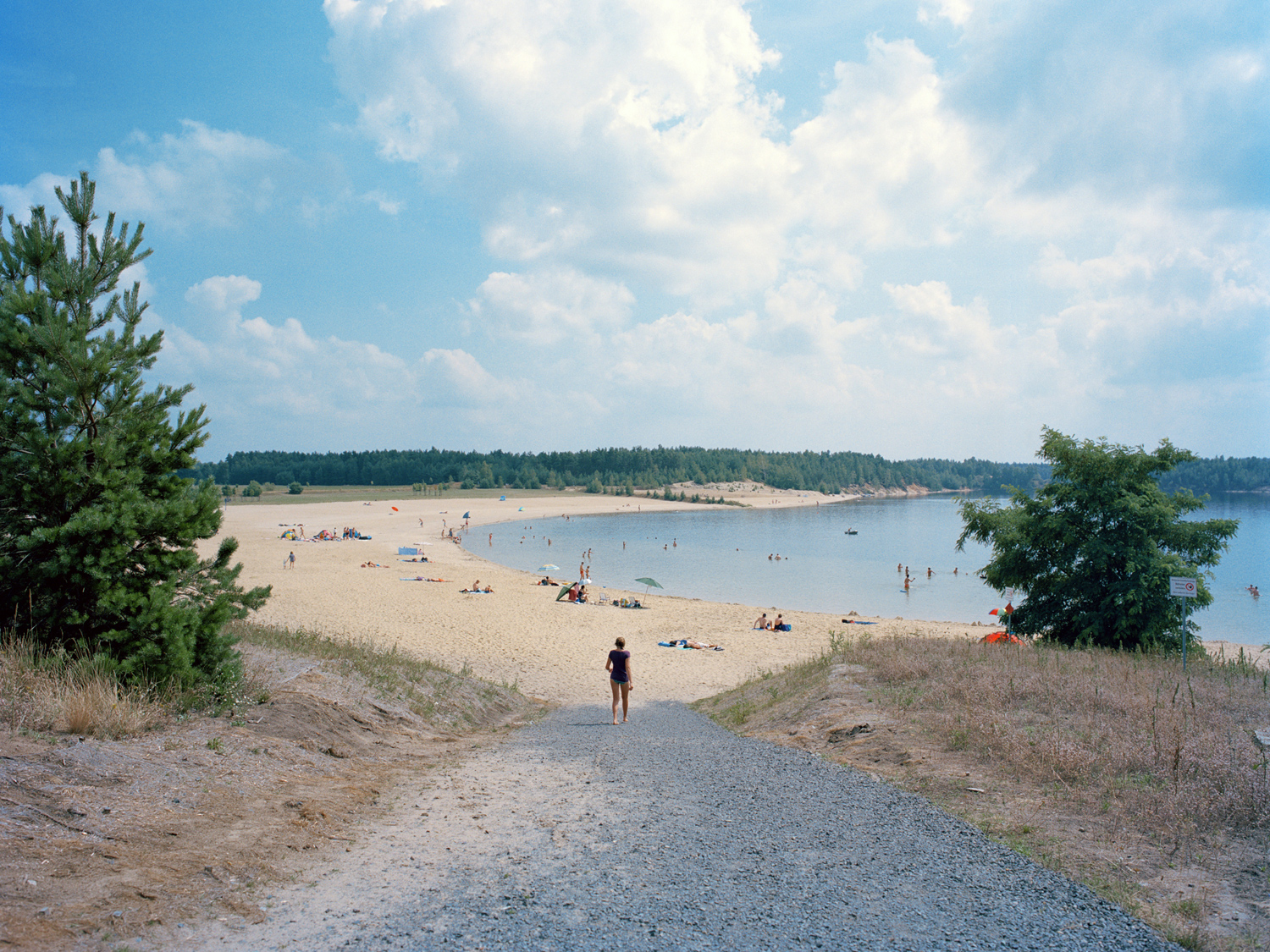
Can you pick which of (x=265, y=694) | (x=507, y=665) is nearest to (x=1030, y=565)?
(x=507, y=665)

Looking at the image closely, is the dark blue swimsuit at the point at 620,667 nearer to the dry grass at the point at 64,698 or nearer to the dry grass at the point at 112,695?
the dry grass at the point at 112,695

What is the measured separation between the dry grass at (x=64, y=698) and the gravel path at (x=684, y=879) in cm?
273

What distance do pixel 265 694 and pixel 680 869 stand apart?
6.02 m

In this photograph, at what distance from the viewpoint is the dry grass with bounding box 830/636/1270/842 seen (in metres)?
5.77

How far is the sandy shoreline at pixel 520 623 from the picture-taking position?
18922 mm

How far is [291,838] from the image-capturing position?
523 centimetres

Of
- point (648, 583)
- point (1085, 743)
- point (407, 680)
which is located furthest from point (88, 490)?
point (648, 583)

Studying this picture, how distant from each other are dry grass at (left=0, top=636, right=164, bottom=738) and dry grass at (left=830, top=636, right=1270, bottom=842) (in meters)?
8.57

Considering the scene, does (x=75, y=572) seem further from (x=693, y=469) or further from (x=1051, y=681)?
(x=693, y=469)

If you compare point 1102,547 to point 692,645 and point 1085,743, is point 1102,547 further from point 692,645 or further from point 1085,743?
point 692,645

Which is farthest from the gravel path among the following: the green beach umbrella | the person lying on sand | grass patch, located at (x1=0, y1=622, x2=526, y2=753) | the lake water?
the green beach umbrella

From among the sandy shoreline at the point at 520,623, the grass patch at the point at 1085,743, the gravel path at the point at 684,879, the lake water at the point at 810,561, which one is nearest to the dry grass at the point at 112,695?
the gravel path at the point at 684,879

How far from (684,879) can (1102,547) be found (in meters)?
16.6

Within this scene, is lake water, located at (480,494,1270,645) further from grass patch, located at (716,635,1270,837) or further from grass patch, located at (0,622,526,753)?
grass patch, located at (0,622,526,753)
